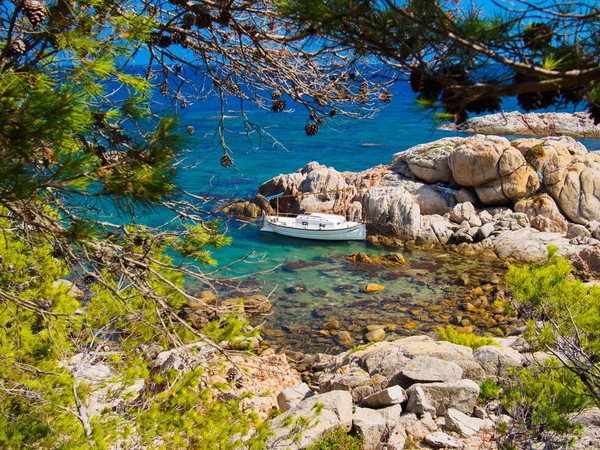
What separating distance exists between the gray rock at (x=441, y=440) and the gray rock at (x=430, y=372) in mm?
1358

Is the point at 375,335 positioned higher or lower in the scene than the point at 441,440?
lower

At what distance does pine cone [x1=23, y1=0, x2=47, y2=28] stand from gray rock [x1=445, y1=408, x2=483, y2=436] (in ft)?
24.7

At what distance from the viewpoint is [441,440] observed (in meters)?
8.02

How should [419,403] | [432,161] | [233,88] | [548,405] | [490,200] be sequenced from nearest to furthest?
[233,88] → [548,405] → [419,403] → [490,200] → [432,161]

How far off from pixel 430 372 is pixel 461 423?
53.2 inches

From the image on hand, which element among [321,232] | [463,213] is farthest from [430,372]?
[463,213]

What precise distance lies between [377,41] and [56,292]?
14.6 feet

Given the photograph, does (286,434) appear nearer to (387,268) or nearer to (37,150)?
(37,150)

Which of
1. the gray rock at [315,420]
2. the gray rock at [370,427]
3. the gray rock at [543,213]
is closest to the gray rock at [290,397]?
the gray rock at [315,420]

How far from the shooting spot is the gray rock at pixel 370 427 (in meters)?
7.89

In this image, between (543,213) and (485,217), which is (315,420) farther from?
(543,213)

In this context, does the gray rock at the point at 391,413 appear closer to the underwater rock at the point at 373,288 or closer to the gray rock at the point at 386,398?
the gray rock at the point at 386,398

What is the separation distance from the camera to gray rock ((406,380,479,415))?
28.9 feet

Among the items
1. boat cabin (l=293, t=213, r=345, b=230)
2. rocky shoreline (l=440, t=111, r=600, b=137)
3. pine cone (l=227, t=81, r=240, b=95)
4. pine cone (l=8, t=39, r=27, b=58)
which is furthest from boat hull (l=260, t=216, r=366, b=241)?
rocky shoreline (l=440, t=111, r=600, b=137)
